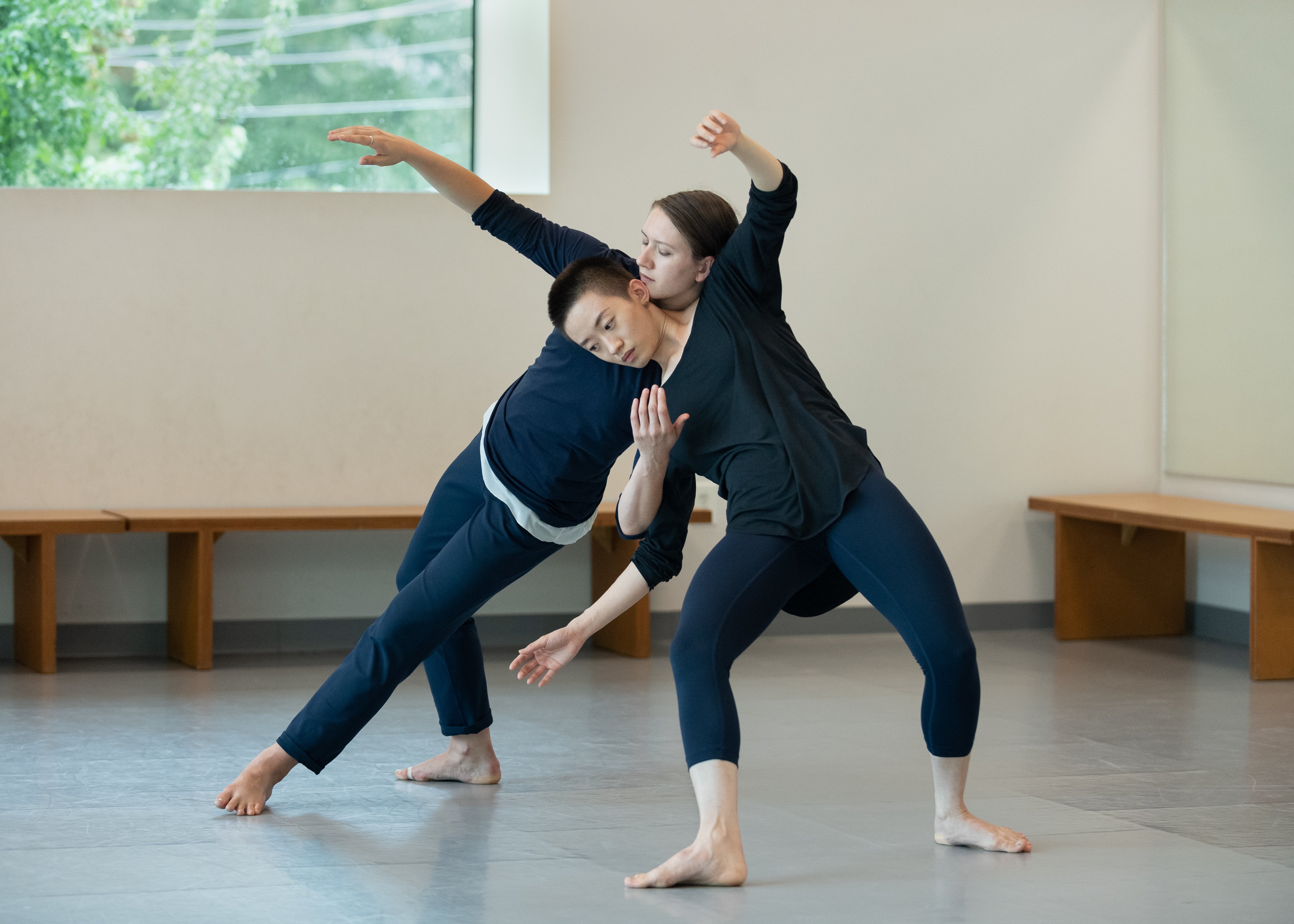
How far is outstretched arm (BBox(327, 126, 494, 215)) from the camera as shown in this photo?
2975 mm

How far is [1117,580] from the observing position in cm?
603

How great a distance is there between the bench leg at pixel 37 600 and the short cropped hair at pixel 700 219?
307 cm

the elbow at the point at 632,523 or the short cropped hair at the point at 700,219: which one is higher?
the short cropped hair at the point at 700,219

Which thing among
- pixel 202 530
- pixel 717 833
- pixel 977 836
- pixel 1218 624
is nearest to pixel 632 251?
pixel 202 530

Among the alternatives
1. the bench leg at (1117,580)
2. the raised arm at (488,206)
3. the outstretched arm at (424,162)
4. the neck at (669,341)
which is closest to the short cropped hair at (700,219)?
the neck at (669,341)

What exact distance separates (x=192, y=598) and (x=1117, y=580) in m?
3.62

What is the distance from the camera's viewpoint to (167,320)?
5.38 meters

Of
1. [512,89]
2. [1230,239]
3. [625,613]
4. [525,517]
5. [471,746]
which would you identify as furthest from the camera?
[1230,239]

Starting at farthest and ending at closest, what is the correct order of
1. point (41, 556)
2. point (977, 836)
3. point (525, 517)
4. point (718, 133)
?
1. point (41, 556)
2. point (525, 517)
3. point (977, 836)
4. point (718, 133)

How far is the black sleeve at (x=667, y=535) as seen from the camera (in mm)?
2738

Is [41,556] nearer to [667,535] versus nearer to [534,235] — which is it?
[534,235]

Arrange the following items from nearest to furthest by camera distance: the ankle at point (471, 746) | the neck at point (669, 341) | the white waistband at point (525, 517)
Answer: the neck at point (669, 341), the white waistband at point (525, 517), the ankle at point (471, 746)

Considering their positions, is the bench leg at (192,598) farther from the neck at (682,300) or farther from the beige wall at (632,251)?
the neck at (682,300)

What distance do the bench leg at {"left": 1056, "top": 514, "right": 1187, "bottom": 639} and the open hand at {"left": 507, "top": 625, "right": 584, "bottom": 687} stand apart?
3.65 metres
